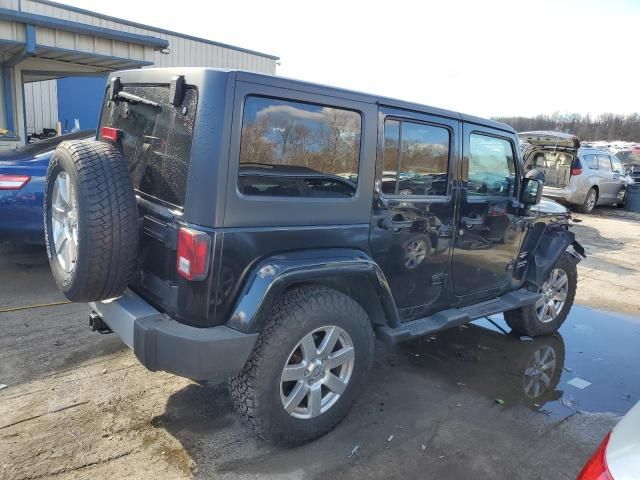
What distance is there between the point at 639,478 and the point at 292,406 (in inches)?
68.3

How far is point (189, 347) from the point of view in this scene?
94.7 inches

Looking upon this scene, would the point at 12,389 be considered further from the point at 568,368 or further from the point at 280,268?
the point at 568,368

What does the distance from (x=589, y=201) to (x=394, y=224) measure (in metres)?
12.8

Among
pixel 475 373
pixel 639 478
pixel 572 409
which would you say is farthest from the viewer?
pixel 475 373

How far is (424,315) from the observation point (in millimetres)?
3594

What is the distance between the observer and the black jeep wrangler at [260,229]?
2.45 meters

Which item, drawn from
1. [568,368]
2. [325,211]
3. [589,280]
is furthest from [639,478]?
[589,280]

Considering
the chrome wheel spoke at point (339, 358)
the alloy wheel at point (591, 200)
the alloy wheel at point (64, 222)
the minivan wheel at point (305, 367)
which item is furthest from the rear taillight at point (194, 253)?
the alloy wheel at point (591, 200)

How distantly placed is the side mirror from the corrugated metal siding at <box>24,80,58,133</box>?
55.7 feet

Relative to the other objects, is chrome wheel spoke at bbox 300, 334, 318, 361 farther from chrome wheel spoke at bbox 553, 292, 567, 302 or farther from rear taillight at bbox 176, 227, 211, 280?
chrome wheel spoke at bbox 553, 292, 567, 302

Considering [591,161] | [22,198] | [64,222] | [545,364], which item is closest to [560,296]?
[545,364]

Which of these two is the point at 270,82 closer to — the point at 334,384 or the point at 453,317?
the point at 334,384

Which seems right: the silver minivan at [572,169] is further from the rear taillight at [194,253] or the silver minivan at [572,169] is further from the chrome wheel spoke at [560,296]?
the rear taillight at [194,253]

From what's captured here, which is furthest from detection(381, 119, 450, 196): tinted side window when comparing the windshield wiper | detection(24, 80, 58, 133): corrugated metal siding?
detection(24, 80, 58, 133): corrugated metal siding
